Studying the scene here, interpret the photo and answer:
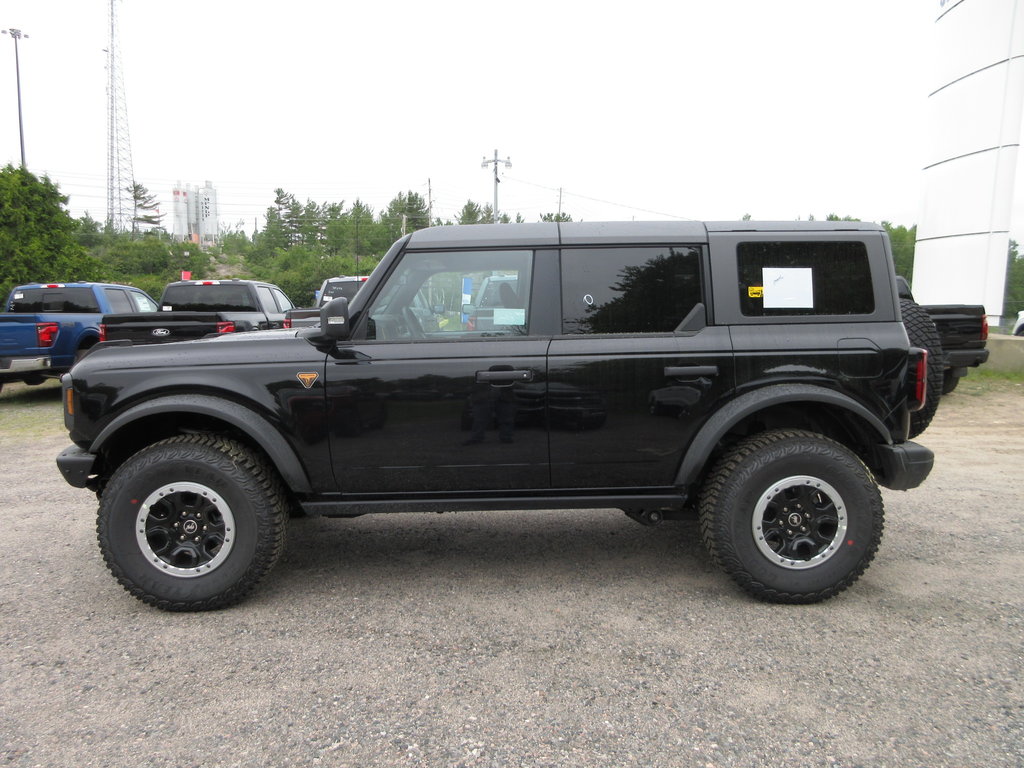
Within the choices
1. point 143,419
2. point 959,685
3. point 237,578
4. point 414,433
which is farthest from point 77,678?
point 959,685

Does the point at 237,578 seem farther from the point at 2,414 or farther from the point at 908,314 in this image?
the point at 2,414

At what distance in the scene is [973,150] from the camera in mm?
12789

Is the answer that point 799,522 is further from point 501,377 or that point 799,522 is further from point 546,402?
point 501,377

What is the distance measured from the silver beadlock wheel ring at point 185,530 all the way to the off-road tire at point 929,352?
4088 millimetres

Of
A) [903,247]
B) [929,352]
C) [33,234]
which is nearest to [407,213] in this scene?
[903,247]

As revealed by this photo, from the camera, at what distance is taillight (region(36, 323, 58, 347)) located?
953cm

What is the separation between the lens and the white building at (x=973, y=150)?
1238cm

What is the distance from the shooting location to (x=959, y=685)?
9.02ft

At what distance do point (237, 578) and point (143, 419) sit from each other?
Result: 0.98 meters

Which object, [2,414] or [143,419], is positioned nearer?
[143,419]

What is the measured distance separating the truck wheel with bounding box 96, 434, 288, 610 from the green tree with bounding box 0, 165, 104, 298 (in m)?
16.1

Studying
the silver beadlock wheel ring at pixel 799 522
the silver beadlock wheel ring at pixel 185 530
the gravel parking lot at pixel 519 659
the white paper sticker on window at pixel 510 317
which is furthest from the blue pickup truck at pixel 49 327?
the silver beadlock wheel ring at pixel 799 522

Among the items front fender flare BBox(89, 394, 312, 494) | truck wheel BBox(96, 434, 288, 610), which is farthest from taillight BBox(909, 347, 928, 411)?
truck wheel BBox(96, 434, 288, 610)

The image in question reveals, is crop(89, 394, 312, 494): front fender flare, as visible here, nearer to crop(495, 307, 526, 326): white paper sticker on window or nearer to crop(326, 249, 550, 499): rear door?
crop(326, 249, 550, 499): rear door
